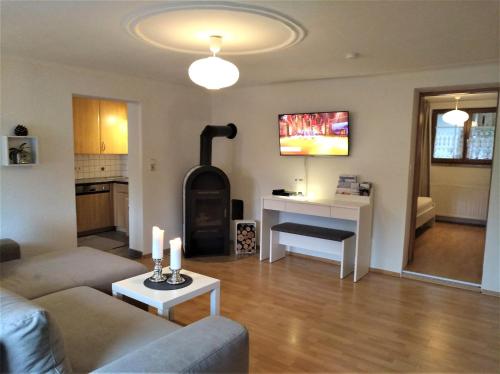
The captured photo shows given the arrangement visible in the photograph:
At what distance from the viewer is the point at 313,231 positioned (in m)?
4.22

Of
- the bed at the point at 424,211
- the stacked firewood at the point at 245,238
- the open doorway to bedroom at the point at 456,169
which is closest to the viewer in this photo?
the stacked firewood at the point at 245,238

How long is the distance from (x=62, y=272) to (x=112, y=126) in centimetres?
334

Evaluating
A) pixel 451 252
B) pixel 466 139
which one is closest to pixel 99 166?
pixel 451 252

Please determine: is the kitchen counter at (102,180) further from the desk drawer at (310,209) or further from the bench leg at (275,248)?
the desk drawer at (310,209)

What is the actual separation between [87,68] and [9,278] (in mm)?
2270

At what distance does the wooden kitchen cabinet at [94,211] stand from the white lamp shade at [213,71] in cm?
355

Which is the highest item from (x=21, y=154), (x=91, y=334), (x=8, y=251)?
(x=21, y=154)

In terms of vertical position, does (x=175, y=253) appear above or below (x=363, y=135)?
below

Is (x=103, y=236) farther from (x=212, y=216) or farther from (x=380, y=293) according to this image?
(x=380, y=293)

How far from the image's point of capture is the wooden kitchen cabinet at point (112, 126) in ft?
17.9

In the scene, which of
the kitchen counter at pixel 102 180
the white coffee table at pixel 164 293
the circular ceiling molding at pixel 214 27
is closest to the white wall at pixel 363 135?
the circular ceiling molding at pixel 214 27

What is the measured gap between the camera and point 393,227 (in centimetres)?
407

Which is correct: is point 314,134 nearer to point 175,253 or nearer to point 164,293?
point 175,253

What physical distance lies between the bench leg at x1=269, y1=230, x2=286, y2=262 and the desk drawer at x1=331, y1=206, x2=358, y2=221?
0.88m
